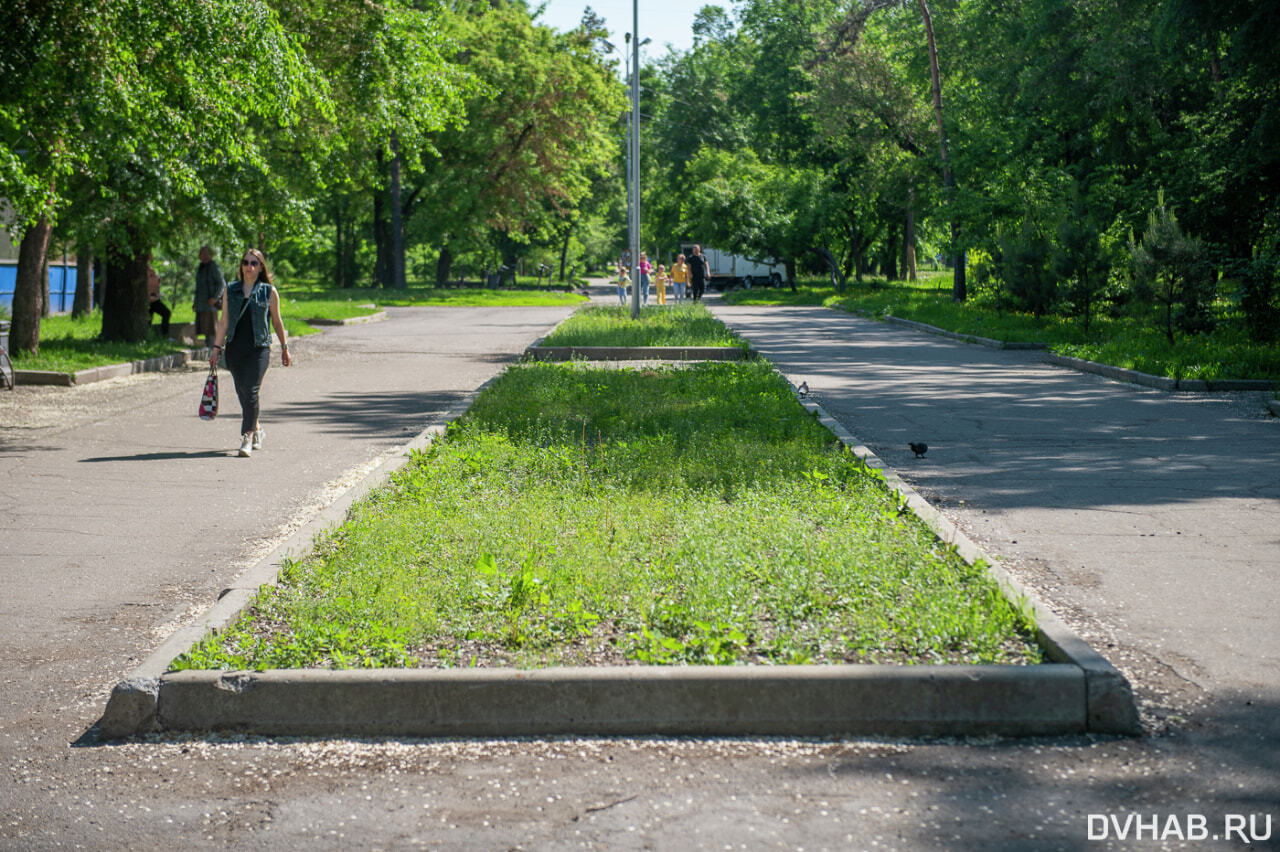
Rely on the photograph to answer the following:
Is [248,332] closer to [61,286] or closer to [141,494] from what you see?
[141,494]

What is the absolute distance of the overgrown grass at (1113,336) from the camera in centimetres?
1720

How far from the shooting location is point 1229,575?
6.73 metres

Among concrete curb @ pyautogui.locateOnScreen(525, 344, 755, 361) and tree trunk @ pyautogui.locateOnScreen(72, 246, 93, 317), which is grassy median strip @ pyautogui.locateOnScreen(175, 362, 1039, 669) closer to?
concrete curb @ pyautogui.locateOnScreen(525, 344, 755, 361)

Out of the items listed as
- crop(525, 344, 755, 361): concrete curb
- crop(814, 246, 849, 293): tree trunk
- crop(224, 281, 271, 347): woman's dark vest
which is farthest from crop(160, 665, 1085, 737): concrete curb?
crop(814, 246, 849, 293): tree trunk

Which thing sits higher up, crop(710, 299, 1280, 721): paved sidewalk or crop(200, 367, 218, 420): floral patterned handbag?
crop(200, 367, 218, 420): floral patterned handbag

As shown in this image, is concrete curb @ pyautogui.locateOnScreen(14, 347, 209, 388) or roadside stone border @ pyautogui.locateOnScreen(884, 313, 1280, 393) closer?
roadside stone border @ pyautogui.locateOnScreen(884, 313, 1280, 393)

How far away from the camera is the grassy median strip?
16.9 ft

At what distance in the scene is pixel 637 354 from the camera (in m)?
21.2

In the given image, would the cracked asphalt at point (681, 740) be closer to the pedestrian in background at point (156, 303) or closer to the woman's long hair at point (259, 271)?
the woman's long hair at point (259, 271)

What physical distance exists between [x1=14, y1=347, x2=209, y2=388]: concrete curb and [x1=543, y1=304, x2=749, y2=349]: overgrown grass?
20.5 feet

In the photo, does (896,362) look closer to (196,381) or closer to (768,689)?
(196,381)

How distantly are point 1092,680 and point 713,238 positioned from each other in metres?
48.9

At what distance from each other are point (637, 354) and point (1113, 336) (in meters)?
9.09

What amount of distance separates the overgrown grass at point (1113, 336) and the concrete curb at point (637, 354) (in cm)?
567
